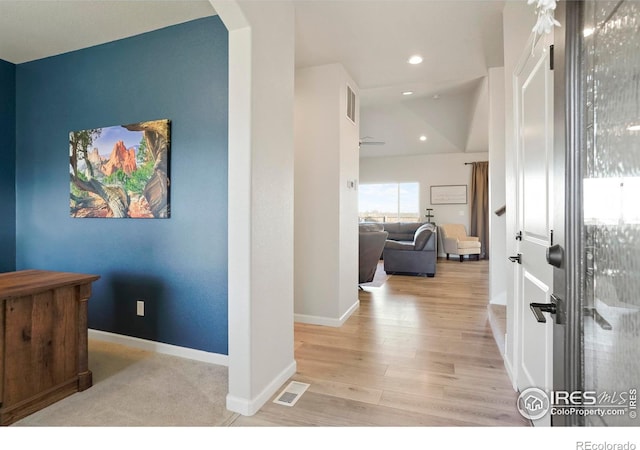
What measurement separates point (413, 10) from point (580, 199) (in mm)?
2192

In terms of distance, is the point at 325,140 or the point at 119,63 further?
the point at 325,140

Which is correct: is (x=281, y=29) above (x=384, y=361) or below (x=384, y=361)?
above

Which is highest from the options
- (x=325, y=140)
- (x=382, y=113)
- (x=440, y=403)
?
(x=382, y=113)

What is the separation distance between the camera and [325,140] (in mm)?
3268

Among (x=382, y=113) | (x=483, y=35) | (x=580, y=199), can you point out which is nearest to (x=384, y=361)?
(x=580, y=199)

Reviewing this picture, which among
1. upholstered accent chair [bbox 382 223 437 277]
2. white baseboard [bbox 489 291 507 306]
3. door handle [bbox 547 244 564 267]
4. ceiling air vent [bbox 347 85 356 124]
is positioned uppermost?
ceiling air vent [bbox 347 85 356 124]

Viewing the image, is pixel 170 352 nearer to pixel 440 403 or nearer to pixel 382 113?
pixel 440 403

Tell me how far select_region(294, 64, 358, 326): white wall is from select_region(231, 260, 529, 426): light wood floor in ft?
1.02

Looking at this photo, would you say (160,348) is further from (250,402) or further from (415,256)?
(415,256)

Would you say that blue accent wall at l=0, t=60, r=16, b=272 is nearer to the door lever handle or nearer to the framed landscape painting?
the framed landscape painting

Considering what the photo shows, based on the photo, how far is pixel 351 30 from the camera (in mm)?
2615

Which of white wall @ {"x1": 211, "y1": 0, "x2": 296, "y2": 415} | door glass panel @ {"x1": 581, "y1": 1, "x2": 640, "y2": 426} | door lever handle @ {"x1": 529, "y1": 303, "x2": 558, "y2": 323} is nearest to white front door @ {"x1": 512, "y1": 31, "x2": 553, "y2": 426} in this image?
door lever handle @ {"x1": 529, "y1": 303, "x2": 558, "y2": 323}

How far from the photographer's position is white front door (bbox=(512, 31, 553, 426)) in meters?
1.35

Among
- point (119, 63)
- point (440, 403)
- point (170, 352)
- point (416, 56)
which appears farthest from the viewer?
point (416, 56)
